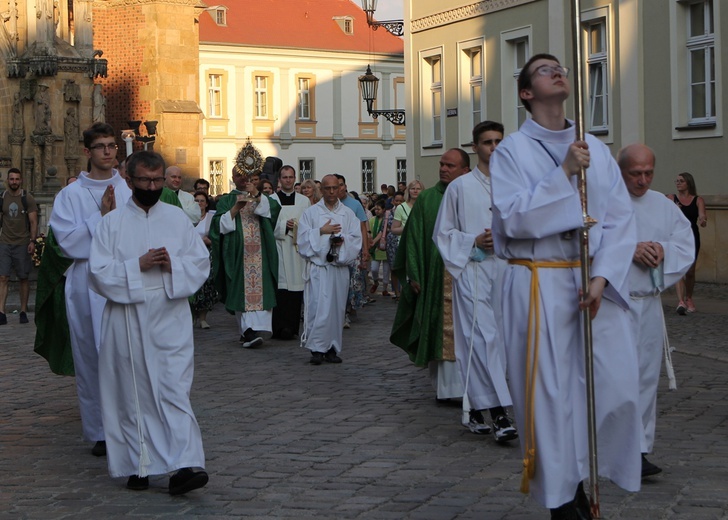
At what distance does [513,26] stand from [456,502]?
20.7 meters

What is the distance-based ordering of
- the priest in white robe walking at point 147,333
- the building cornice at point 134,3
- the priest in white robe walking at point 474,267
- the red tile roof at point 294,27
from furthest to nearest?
the red tile roof at point 294,27 → the building cornice at point 134,3 → the priest in white robe walking at point 474,267 → the priest in white robe walking at point 147,333

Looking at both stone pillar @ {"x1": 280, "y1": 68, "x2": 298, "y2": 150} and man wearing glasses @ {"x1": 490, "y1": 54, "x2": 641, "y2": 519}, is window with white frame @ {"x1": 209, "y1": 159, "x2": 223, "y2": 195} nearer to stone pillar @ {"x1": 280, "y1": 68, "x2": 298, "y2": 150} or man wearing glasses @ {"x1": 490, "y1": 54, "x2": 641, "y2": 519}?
stone pillar @ {"x1": 280, "y1": 68, "x2": 298, "y2": 150}

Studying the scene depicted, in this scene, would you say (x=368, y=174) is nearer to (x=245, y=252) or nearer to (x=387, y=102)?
(x=387, y=102)

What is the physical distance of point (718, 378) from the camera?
11.2m

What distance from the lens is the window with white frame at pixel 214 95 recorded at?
6694 cm

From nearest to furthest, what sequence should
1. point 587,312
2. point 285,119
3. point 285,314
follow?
point 587,312
point 285,314
point 285,119

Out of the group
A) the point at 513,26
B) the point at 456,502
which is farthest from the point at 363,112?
the point at 456,502

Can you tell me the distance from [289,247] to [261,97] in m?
53.1

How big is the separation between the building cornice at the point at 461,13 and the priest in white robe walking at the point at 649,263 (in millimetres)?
18731

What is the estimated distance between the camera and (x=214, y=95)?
67.1 metres

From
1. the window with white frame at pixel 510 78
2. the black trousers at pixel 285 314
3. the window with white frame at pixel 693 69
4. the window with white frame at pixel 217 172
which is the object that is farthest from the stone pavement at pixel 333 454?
the window with white frame at pixel 217 172

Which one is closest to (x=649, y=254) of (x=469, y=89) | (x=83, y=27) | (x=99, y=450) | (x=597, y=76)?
(x=99, y=450)

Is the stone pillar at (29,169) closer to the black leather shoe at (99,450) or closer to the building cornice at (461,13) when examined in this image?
the building cornice at (461,13)

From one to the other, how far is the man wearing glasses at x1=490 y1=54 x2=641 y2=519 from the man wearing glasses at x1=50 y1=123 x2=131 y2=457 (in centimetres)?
330
